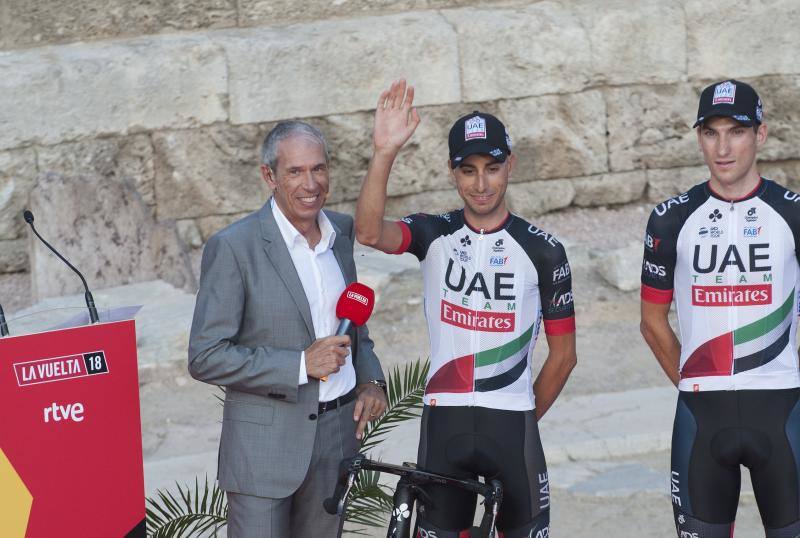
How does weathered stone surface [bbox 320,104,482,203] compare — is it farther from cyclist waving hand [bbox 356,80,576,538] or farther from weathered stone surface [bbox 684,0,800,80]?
cyclist waving hand [bbox 356,80,576,538]

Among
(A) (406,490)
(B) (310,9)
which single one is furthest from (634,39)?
(A) (406,490)

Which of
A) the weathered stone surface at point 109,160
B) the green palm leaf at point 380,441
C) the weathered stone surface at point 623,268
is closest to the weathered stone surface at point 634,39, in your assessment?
the weathered stone surface at point 623,268

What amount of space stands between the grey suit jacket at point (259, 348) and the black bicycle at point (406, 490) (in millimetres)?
273

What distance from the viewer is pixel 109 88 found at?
30.5 feet

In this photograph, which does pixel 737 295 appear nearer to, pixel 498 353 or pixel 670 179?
pixel 498 353

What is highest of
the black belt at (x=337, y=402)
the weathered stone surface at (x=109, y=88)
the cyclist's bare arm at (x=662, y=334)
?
the weathered stone surface at (x=109, y=88)

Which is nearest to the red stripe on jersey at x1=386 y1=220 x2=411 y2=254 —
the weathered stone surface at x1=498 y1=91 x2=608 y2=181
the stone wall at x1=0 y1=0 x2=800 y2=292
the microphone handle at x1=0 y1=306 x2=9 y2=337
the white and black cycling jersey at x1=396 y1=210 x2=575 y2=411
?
the white and black cycling jersey at x1=396 y1=210 x2=575 y2=411

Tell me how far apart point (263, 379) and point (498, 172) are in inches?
44.3

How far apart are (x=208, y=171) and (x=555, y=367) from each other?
6.01 m

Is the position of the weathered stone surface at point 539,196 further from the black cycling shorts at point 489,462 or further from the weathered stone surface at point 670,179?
the black cycling shorts at point 489,462

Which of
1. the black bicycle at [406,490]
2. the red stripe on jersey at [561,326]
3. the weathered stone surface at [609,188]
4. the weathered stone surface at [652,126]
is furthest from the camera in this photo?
the weathered stone surface at [609,188]

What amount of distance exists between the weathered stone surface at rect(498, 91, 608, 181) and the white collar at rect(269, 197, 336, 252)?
20.4ft

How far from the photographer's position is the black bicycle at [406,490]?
3.65m

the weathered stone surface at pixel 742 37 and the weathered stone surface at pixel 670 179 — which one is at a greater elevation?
the weathered stone surface at pixel 742 37
